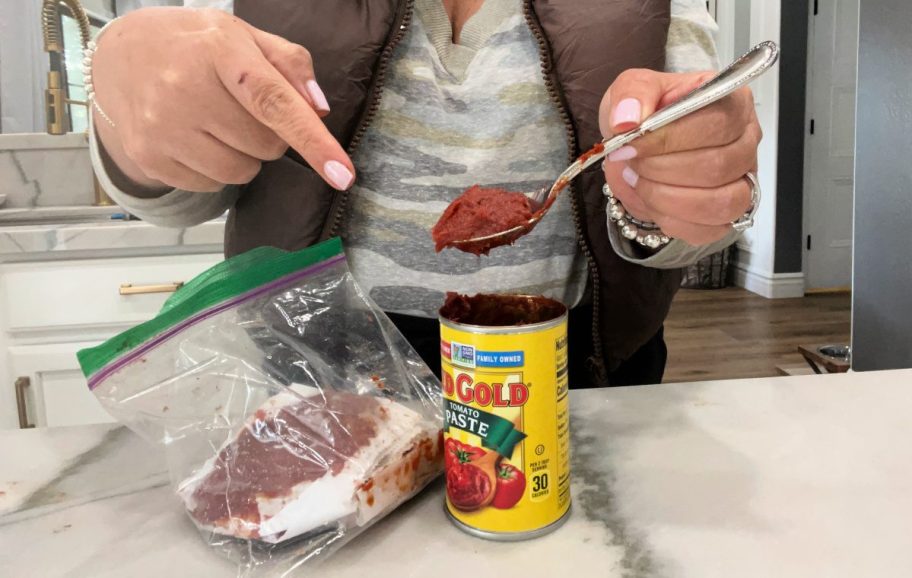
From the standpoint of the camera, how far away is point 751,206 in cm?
64

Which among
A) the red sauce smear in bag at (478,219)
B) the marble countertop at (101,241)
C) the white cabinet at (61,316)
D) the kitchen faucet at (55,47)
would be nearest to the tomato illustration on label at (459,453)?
the red sauce smear in bag at (478,219)

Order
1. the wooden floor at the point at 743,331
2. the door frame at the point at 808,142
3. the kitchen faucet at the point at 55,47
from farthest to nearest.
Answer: the door frame at the point at 808,142, the wooden floor at the point at 743,331, the kitchen faucet at the point at 55,47

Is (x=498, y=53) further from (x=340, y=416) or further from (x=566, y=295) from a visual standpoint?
(x=340, y=416)

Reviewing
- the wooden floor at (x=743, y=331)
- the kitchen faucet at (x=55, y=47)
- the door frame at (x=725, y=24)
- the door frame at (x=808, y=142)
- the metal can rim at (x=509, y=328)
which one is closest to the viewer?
the metal can rim at (x=509, y=328)

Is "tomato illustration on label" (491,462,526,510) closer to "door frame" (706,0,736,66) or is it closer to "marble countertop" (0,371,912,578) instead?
"marble countertop" (0,371,912,578)

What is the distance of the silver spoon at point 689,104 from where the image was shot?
0.53 m

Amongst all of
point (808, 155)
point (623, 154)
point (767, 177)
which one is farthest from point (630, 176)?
point (808, 155)

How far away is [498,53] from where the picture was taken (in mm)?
824

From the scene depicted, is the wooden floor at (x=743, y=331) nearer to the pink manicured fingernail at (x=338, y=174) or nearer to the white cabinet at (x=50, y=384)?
the white cabinet at (x=50, y=384)

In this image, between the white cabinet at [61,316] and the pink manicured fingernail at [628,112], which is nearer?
the pink manicured fingernail at [628,112]

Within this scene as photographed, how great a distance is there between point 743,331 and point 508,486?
123 inches

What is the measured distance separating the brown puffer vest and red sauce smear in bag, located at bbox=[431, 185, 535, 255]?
8.3 inches

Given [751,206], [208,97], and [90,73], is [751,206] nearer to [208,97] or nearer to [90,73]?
[208,97]

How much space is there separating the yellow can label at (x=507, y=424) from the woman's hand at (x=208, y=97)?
6.2 inches
